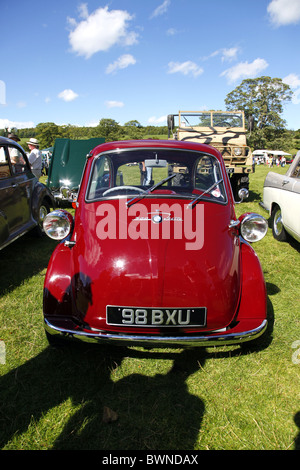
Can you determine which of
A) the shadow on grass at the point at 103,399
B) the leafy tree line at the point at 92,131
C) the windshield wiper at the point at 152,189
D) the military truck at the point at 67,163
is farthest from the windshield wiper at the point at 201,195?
the leafy tree line at the point at 92,131

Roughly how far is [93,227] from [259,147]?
55.6m

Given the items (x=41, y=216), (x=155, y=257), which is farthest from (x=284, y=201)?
(x=41, y=216)

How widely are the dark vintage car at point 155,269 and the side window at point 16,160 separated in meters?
2.67

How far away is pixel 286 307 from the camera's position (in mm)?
3498

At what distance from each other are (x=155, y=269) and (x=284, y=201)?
12.7ft

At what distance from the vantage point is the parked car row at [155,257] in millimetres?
2305

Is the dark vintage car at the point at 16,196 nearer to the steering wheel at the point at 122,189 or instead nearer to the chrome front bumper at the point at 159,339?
the steering wheel at the point at 122,189

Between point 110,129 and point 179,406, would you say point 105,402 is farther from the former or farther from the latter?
point 110,129

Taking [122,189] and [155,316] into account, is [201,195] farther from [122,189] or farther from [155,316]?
[155,316]

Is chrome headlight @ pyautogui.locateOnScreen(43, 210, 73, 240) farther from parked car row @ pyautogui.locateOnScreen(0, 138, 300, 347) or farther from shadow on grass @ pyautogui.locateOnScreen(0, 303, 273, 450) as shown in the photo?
shadow on grass @ pyautogui.locateOnScreen(0, 303, 273, 450)

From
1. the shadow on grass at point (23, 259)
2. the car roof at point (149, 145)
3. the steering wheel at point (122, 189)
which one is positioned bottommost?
the shadow on grass at point (23, 259)

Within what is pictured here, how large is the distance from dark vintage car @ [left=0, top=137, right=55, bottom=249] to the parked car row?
2.04 meters

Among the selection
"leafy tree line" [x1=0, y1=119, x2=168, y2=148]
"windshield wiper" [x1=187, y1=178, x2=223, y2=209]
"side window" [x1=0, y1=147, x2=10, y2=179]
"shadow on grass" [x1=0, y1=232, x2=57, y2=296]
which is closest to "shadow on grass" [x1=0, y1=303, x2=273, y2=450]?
"windshield wiper" [x1=187, y1=178, x2=223, y2=209]

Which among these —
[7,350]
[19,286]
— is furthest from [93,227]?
[19,286]
